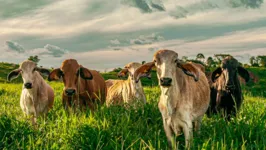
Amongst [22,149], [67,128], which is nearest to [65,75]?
[67,128]

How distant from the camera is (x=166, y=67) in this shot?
5602 millimetres

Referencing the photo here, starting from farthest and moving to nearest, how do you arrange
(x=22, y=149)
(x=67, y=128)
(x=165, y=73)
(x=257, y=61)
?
(x=257, y=61) → (x=67, y=128) → (x=22, y=149) → (x=165, y=73)

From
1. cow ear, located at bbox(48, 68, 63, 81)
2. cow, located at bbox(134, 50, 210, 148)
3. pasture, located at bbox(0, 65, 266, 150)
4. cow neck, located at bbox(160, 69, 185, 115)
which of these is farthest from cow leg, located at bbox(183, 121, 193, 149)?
cow ear, located at bbox(48, 68, 63, 81)

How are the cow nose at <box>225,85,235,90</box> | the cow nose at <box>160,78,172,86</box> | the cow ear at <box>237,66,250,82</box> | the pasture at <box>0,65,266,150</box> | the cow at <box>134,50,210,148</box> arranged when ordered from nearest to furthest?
1. the cow nose at <box>160,78,172,86</box>
2. the cow at <box>134,50,210,148</box>
3. the pasture at <box>0,65,266,150</box>
4. the cow nose at <box>225,85,235,90</box>
5. the cow ear at <box>237,66,250,82</box>

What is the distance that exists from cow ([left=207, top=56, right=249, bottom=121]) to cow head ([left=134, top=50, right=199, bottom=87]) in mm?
2289

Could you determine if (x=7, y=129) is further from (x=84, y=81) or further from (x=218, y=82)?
(x=218, y=82)

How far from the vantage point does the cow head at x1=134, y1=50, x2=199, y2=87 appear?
5.45m

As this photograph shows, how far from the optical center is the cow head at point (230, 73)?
803cm

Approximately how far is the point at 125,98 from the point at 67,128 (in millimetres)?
3822

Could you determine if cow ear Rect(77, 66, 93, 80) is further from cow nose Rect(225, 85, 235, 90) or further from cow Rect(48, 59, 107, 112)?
cow nose Rect(225, 85, 235, 90)

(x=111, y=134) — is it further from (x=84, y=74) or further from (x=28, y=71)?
(x=28, y=71)

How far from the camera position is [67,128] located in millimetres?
6547

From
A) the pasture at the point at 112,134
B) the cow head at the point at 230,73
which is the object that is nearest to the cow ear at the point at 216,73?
the cow head at the point at 230,73

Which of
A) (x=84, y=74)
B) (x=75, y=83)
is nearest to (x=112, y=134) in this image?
(x=75, y=83)
